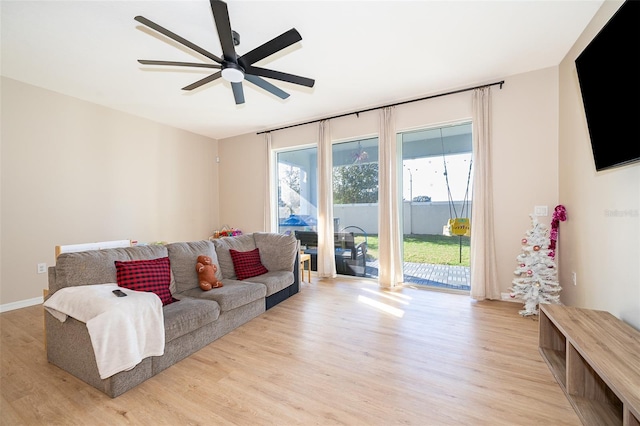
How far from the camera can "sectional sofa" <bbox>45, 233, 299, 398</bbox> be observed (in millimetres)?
1830

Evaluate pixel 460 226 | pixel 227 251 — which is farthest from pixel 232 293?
pixel 460 226

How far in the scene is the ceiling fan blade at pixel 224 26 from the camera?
1568 millimetres

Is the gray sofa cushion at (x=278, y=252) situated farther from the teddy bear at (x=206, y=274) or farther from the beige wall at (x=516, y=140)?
the beige wall at (x=516, y=140)

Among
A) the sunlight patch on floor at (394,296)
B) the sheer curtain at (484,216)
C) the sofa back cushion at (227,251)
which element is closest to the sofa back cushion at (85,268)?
the sofa back cushion at (227,251)

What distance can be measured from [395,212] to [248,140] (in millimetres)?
3566

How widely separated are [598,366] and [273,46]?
2864 mm

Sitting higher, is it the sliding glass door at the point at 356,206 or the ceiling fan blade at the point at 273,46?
the ceiling fan blade at the point at 273,46

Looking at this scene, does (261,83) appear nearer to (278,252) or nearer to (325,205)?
(278,252)

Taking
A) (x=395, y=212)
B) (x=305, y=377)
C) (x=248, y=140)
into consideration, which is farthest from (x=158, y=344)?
(x=248, y=140)

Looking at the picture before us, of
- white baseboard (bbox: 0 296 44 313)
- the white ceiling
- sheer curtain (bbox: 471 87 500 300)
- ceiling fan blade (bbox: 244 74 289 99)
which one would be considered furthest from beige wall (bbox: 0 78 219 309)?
sheer curtain (bbox: 471 87 500 300)

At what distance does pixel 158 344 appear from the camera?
6.06ft

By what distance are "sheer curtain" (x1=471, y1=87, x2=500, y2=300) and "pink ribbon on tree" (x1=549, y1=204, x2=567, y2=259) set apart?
590 millimetres

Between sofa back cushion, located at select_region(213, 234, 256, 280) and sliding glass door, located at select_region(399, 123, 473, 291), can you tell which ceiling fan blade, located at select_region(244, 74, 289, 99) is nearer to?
sofa back cushion, located at select_region(213, 234, 256, 280)

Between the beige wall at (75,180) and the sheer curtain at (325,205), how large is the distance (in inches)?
115
